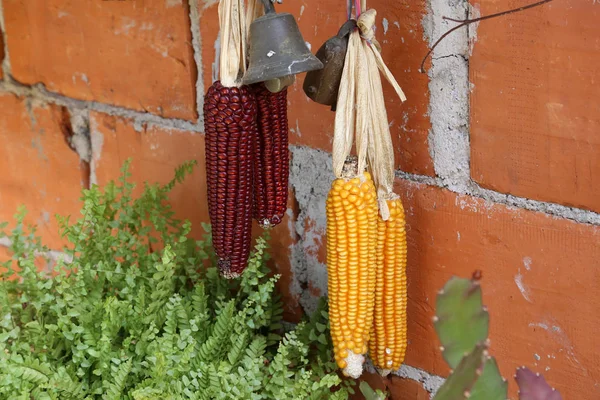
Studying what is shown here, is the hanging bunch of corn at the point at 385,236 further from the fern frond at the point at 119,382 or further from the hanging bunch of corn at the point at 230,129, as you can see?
the fern frond at the point at 119,382

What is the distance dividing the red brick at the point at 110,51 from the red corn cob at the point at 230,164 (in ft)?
A: 1.28

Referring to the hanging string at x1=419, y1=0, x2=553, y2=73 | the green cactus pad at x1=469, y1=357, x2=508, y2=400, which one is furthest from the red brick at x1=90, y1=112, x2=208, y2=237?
the green cactus pad at x1=469, y1=357, x2=508, y2=400

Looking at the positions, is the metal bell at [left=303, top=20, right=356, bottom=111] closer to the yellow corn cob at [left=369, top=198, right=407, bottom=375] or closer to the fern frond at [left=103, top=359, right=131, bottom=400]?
the yellow corn cob at [left=369, top=198, right=407, bottom=375]

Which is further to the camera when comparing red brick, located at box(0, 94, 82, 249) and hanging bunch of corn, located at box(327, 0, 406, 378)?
red brick, located at box(0, 94, 82, 249)

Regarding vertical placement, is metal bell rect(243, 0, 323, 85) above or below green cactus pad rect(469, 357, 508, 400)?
above

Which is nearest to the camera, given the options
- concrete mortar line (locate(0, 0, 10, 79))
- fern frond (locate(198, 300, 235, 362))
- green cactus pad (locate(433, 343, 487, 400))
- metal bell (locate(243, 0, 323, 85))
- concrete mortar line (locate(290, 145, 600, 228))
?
green cactus pad (locate(433, 343, 487, 400))

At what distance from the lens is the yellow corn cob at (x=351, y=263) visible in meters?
0.98

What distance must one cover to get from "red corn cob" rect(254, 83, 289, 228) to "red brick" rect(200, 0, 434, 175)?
180 millimetres

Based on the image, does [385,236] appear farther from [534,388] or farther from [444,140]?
[534,388]

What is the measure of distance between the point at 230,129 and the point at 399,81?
10.3 inches

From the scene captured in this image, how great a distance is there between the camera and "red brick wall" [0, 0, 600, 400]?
3.12ft

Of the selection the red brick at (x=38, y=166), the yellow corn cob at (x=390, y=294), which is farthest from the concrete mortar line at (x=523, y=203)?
the red brick at (x=38, y=166)

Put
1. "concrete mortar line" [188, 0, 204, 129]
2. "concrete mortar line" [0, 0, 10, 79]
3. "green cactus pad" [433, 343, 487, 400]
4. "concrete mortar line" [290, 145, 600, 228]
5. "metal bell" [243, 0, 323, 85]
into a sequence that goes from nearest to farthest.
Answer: "green cactus pad" [433, 343, 487, 400] → "metal bell" [243, 0, 323, 85] → "concrete mortar line" [290, 145, 600, 228] → "concrete mortar line" [188, 0, 204, 129] → "concrete mortar line" [0, 0, 10, 79]

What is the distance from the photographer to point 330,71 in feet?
3.19
